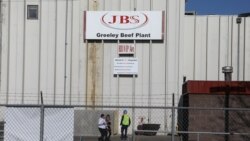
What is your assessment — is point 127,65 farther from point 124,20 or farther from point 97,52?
point 124,20

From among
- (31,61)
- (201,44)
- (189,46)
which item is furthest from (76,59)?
(201,44)

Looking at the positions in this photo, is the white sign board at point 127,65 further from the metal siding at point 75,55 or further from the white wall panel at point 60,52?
the white wall panel at point 60,52

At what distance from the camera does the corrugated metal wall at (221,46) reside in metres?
40.0

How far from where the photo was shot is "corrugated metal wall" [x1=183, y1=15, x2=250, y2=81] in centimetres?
4000

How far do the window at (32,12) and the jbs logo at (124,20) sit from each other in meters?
4.21

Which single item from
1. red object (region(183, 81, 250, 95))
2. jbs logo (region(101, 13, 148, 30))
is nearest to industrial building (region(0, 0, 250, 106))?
jbs logo (region(101, 13, 148, 30))

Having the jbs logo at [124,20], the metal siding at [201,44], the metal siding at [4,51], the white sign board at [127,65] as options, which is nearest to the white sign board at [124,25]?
the jbs logo at [124,20]

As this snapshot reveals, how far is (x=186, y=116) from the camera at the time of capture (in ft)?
99.7

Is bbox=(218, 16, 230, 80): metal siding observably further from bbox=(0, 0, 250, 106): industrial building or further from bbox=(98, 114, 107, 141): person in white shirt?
bbox=(98, 114, 107, 141): person in white shirt

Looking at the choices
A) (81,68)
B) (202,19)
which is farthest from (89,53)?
(202,19)

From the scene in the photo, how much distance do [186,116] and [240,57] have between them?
11.1m

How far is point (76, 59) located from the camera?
39438 mm

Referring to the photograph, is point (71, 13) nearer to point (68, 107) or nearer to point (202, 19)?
point (202, 19)

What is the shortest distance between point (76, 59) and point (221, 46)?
9073 mm
